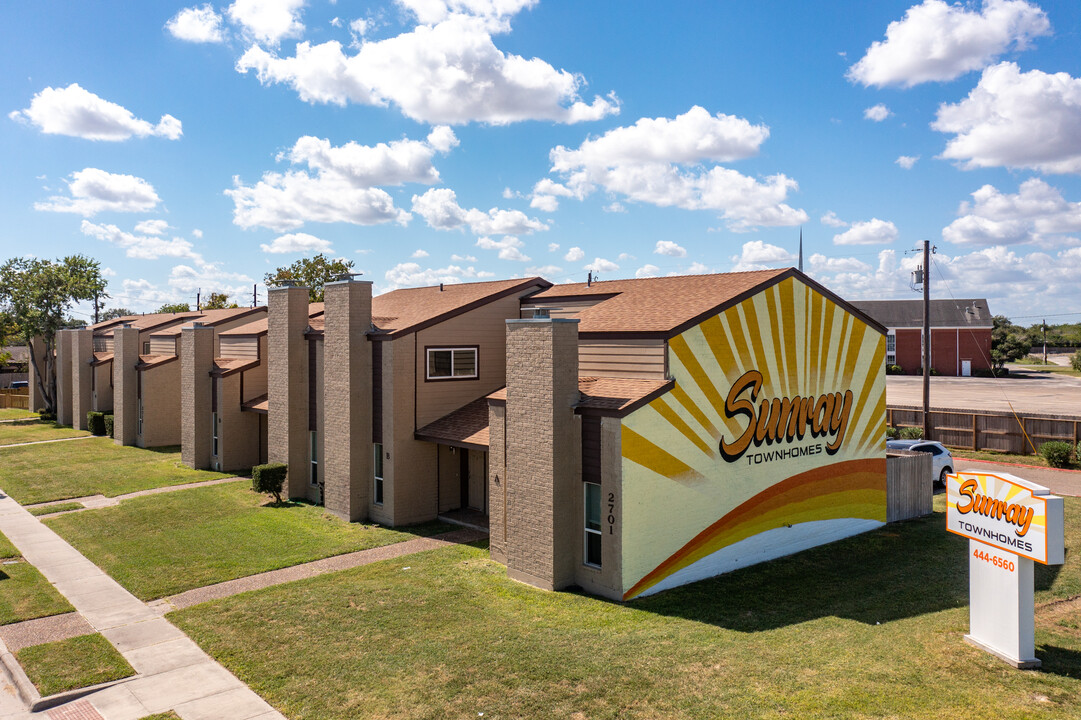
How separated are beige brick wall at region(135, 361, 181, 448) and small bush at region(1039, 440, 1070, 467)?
39.0 meters

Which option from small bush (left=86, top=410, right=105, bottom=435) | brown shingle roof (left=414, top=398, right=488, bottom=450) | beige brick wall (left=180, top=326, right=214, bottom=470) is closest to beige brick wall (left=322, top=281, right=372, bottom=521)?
brown shingle roof (left=414, top=398, right=488, bottom=450)

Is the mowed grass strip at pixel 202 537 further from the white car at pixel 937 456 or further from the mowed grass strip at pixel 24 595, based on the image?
the white car at pixel 937 456

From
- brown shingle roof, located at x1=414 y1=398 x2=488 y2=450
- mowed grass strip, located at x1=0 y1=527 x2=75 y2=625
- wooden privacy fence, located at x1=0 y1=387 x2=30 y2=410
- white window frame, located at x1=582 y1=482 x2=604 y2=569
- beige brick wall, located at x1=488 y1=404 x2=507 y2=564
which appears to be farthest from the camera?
wooden privacy fence, located at x1=0 y1=387 x2=30 y2=410

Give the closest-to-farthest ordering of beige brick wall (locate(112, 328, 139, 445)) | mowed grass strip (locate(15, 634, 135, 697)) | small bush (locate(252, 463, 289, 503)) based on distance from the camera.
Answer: mowed grass strip (locate(15, 634, 135, 697)), small bush (locate(252, 463, 289, 503)), beige brick wall (locate(112, 328, 139, 445))

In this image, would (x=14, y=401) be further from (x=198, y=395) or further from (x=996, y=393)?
(x=996, y=393)

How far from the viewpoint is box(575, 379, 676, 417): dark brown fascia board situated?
14.3 metres

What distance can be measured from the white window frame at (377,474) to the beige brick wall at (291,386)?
160 inches

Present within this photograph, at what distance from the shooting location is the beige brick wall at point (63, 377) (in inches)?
1762

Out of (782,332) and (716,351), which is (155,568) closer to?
(716,351)

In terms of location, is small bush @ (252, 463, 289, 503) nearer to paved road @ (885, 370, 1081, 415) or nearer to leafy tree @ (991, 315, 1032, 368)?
paved road @ (885, 370, 1081, 415)

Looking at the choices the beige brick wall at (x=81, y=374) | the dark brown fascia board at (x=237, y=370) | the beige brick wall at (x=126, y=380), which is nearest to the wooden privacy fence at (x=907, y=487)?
the dark brown fascia board at (x=237, y=370)

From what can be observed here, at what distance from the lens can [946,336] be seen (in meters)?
70.6

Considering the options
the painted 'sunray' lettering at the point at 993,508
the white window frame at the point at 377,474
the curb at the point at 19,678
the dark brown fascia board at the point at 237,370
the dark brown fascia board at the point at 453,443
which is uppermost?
the dark brown fascia board at the point at 237,370

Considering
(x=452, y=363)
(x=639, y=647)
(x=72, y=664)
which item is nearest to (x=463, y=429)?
(x=452, y=363)
